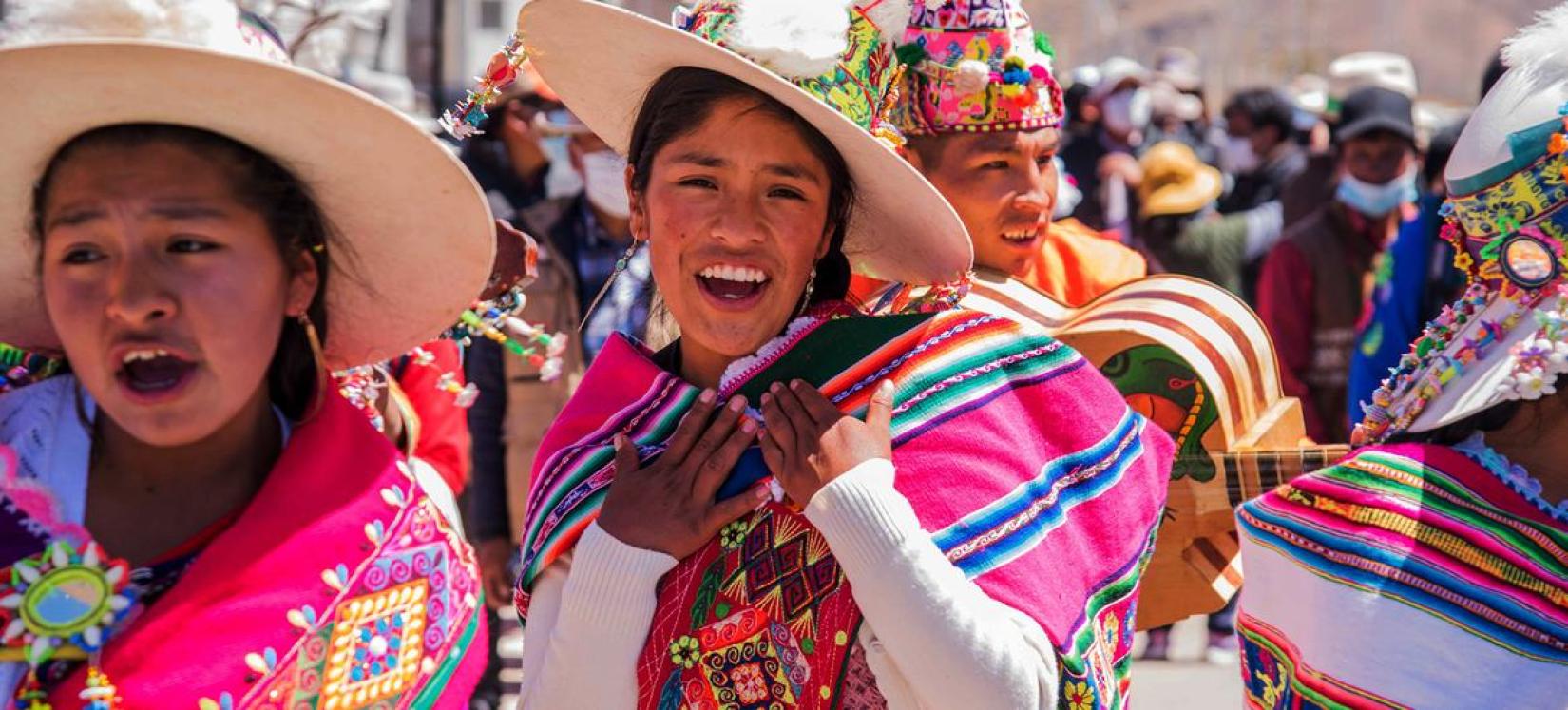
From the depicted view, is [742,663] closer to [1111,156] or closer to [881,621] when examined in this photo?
[881,621]

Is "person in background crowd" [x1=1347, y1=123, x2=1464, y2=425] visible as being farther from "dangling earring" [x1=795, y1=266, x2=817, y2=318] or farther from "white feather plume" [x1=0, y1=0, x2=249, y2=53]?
"white feather plume" [x1=0, y1=0, x2=249, y2=53]

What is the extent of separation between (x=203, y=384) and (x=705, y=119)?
2.81ft

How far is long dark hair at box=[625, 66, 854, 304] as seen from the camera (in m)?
3.01

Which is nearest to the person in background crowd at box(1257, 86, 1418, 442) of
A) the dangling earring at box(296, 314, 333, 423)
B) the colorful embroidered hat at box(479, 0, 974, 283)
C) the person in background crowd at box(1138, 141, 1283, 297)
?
the person in background crowd at box(1138, 141, 1283, 297)

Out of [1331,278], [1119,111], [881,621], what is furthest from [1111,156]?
[881,621]

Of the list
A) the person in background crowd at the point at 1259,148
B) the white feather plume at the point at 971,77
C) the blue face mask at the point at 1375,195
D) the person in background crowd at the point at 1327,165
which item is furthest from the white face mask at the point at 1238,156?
the white feather plume at the point at 971,77

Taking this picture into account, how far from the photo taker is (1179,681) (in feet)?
25.6

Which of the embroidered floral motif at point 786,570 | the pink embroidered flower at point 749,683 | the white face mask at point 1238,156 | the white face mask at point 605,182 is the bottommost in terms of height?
the white face mask at point 1238,156

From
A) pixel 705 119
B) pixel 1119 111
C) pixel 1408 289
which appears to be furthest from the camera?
pixel 1119 111

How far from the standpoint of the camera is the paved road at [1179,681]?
7.37 metres

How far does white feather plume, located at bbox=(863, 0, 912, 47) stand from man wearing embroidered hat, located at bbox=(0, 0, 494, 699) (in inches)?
28.4

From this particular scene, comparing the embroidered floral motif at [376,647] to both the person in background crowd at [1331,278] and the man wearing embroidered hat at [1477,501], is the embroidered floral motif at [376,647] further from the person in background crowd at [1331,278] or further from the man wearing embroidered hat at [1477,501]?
the person in background crowd at [1331,278]

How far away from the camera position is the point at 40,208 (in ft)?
9.06

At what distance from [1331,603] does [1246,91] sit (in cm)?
1171
